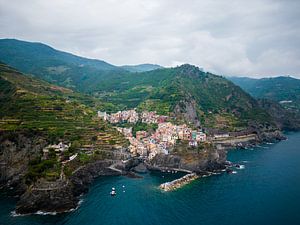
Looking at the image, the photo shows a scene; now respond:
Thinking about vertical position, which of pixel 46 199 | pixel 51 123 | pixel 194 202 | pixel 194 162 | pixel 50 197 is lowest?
pixel 194 202

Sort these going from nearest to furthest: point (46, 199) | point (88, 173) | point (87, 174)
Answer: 1. point (46, 199)
2. point (87, 174)
3. point (88, 173)

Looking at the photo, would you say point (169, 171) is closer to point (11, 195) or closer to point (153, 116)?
point (11, 195)

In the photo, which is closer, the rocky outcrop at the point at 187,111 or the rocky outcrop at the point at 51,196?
the rocky outcrop at the point at 51,196

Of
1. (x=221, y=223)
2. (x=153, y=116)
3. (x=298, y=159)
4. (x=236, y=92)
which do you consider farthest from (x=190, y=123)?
(x=221, y=223)

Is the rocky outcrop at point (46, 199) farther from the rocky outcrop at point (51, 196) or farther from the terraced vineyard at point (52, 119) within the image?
the terraced vineyard at point (52, 119)

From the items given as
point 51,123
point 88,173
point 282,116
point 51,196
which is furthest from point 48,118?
point 282,116

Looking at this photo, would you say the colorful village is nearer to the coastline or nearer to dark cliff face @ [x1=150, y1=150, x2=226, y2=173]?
dark cliff face @ [x1=150, y1=150, x2=226, y2=173]

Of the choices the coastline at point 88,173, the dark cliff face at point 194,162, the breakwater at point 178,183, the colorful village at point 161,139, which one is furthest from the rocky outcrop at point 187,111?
the breakwater at point 178,183

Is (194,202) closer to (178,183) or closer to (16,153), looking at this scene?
(178,183)

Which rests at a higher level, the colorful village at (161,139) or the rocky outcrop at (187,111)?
the rocky outcrop at (187,111)
